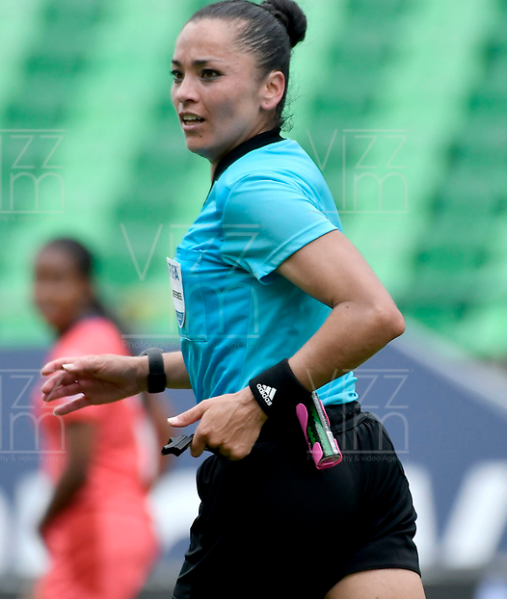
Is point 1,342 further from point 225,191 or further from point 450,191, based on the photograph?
point 225,191

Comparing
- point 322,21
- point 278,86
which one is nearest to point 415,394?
point 278,86

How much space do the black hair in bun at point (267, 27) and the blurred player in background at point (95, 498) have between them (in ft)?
3.93

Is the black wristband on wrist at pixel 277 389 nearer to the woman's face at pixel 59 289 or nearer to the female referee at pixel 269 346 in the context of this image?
the female referee at pixel 269 346

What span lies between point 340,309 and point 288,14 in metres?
0.67

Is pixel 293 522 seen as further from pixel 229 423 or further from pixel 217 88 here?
pixel 217 88

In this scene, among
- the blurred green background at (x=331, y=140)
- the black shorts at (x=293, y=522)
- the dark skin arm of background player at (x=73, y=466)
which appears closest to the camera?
the black shorts at (x=293, y=522)

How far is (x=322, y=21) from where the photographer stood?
5.43 metres

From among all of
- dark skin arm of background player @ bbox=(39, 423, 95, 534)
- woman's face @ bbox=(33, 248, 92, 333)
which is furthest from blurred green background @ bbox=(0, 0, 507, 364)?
dark skin arm of background player @ bbox=(39, 423, 95, 534)

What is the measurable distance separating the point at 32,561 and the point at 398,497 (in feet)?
6.93

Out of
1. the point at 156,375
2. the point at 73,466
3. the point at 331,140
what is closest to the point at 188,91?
the point at 156,375

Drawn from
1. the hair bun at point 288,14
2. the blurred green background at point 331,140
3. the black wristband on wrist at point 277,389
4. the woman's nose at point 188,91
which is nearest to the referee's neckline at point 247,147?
the woman's nose at point 188,91

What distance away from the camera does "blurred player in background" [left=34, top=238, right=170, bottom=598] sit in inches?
96.9

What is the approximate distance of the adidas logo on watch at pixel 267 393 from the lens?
1265 mm

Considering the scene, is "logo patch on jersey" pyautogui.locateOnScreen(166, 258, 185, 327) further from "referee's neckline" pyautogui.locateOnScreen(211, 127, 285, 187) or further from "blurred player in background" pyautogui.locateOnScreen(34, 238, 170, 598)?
"blurred player in background" pyautogui.locateOnScreen(34, 238, 170, 598)
